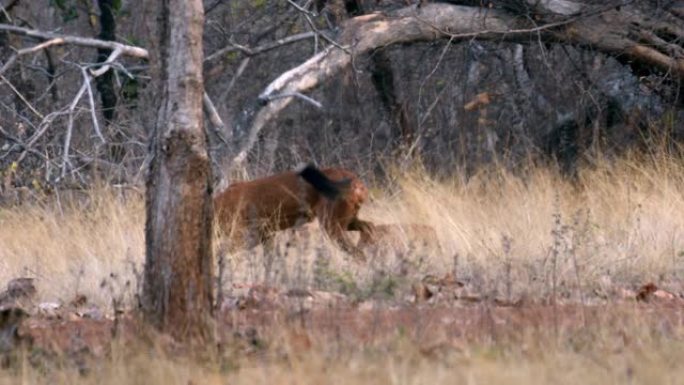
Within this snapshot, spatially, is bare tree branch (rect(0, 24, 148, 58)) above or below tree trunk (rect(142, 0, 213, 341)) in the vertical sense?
above

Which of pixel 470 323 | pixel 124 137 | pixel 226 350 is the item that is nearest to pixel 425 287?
pixel 470 323

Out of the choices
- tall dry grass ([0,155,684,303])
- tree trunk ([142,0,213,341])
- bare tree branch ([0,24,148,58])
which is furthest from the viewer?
bare tree branch ([0,24,148,58])

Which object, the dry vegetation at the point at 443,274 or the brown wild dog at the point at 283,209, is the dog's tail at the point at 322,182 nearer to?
the brown wild dog at the point at 283,209

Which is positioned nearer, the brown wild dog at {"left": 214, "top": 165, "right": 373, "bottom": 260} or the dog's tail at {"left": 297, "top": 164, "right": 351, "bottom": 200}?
the dog's tail at {"left": 297, "top": 164, "right": 351, "bottom": 200}

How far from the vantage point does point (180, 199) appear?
6.25 meters

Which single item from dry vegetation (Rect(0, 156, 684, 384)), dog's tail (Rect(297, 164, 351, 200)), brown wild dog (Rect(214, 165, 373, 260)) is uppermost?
dog's tail (Rect(297, 164, 351, 200))

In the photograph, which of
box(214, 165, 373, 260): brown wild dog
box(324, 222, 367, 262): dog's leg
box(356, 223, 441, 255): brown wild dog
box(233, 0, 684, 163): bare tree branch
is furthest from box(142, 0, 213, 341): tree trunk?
box(233, 0, 684, 163): bare tree branch

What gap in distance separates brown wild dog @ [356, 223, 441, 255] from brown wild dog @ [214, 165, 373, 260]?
111 millimetres

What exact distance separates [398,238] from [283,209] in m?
0.92

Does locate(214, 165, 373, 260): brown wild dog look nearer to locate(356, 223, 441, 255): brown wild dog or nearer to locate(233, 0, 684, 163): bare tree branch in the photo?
locate(356, 223, 441, 255): brown wild dog

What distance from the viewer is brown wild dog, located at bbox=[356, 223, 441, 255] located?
996 cm

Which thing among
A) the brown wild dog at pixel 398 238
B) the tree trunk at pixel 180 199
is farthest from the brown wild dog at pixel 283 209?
the tree trunk at pixel 180 199

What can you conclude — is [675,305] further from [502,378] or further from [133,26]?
[133,26]

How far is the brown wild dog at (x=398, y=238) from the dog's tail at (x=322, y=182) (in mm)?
471
